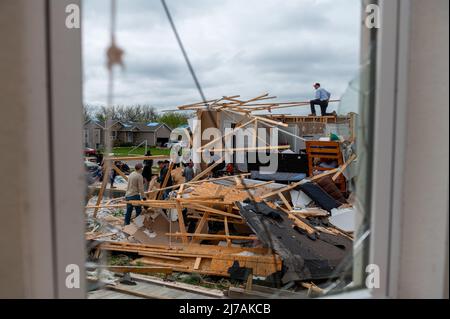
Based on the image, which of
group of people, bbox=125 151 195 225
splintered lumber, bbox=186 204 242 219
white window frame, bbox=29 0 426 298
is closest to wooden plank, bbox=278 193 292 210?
splintered lumber, bbox=186 204 242 219

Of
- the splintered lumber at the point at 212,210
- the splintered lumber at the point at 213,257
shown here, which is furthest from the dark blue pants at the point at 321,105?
the splintered lumber at the point at 213,257

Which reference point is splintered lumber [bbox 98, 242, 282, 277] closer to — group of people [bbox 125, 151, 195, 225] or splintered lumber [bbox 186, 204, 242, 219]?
splintered lumber [bbox 186, 204, 242, 219]

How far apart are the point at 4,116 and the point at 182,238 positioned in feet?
20.3

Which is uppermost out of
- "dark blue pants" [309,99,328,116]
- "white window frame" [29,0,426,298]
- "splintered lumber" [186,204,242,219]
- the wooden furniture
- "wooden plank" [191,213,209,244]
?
"dark blue pants" [309,99,328,116]

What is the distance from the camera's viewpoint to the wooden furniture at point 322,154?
8.89 m

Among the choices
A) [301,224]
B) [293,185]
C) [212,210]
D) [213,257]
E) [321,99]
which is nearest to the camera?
A: [213,257]

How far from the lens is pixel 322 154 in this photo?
929 cm

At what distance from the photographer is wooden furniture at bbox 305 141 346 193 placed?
8.89 meters

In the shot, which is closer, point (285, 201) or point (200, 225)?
point (200, 225)

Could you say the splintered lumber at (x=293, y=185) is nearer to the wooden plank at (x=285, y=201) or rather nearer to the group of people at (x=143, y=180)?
the wooden plank at (x=285, y=201)

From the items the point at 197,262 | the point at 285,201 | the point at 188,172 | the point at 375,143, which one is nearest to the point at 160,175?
the point at 188,172

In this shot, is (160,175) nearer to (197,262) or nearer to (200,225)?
(200,225)

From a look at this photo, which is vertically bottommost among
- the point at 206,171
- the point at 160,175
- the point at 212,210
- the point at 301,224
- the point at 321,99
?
the point at 301,224
